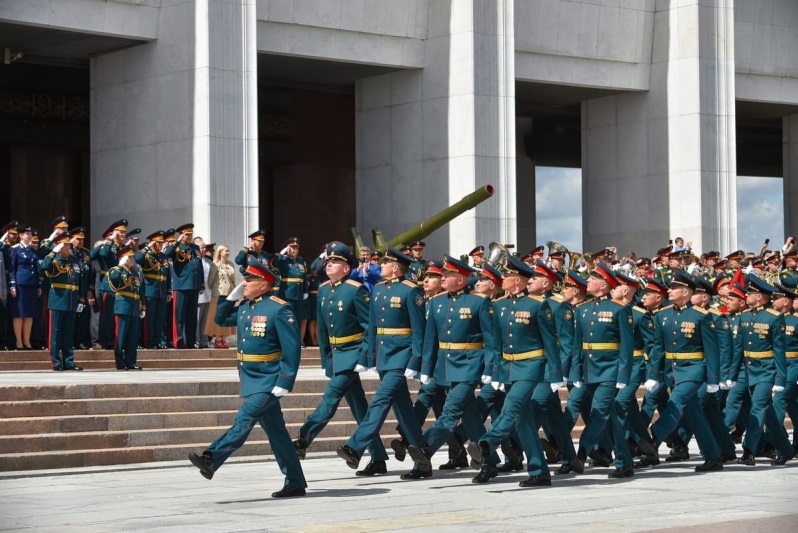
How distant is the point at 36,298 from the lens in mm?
19062

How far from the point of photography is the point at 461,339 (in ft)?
42.2

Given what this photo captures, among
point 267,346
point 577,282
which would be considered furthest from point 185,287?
point 267,346

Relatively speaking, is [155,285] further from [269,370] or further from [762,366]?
[269,370]

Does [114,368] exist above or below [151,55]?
below

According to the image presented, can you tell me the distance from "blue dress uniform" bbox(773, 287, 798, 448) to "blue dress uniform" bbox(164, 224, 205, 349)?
8.57m

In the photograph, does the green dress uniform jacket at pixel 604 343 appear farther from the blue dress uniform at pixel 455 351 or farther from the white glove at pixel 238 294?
the white glove at pixel 238 294

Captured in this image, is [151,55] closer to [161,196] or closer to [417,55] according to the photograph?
[161,196]

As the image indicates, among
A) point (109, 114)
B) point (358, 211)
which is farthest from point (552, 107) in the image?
point (109, 114)

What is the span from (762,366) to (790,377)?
0.40 meters

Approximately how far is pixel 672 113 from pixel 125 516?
73.4 ft

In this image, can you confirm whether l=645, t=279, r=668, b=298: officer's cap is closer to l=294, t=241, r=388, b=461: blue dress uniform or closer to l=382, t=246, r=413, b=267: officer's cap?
l=382, t=246, r=413, b=267: officer's cap

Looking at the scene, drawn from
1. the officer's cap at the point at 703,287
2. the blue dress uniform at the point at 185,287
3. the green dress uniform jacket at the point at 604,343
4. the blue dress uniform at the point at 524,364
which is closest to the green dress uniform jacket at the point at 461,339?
the blue dress uniform at the point at 524,364

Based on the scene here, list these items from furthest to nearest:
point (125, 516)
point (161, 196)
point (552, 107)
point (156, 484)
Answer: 1. point (552, 107)
2. point (161, 196)
3. point (156, 484)
4. point (125, 516)

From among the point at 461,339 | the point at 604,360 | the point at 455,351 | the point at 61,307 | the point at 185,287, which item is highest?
the point at 185,287
